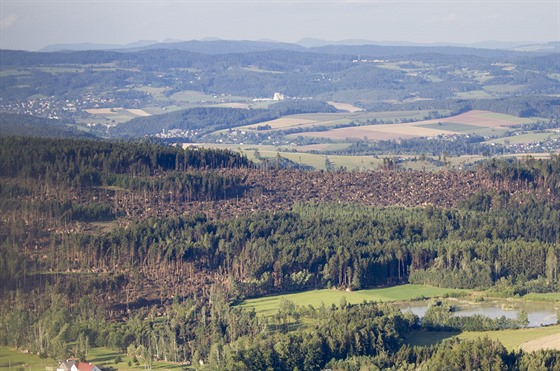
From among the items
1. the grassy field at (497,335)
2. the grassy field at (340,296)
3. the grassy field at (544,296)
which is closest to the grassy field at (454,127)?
the grassy field at (340,296)

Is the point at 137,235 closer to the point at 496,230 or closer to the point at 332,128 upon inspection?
the point at 496,230

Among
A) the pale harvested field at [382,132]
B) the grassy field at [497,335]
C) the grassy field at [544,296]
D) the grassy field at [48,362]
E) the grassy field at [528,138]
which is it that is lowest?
the pale harvested field at [382,132]

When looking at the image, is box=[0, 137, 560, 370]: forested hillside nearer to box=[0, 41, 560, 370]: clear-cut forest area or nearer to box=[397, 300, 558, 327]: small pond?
box=[0, 41, 560, 370]: clear-cut forest area

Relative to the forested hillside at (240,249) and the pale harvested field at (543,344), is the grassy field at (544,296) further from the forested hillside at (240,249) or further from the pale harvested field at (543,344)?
the pale harvested field at (543,344)

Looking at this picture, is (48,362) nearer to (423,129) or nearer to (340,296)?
(340,296)

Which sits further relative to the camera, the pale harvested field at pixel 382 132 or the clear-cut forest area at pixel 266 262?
the pale harvested field at pixel 382 132

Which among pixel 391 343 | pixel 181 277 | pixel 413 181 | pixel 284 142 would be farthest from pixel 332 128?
pixel 391 343
